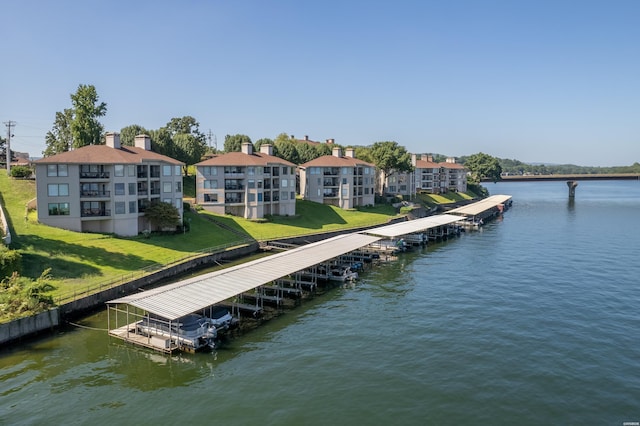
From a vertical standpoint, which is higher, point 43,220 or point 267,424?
point 43,220

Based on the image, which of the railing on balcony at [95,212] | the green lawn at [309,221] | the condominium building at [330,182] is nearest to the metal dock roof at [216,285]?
the green lawn at [309,221]

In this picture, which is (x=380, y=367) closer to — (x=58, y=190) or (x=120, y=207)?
(x=120, y=207)

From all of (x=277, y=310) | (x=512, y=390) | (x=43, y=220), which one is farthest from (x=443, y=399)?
(x=43, y=220)

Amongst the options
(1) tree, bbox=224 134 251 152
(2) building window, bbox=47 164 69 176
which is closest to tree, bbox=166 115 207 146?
(1) tree, bbox=224 134 251 152

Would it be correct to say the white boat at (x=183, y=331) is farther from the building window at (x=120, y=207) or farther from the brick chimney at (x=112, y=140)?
the brick chimney at (x=112, y=140)

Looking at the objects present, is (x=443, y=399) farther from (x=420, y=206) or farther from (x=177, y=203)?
(x=420, y=206)

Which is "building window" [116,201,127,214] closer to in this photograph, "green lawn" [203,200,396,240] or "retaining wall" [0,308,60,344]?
"green lawn" [203,200,396,240]
